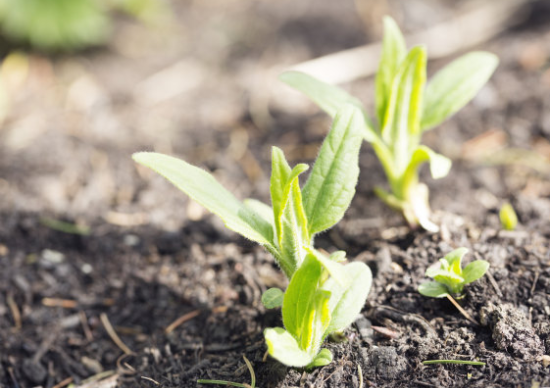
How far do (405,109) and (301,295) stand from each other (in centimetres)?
92

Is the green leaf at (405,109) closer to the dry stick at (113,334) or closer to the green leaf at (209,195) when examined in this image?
the green leaf at (209,195)

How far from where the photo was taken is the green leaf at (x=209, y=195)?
5.05 feet

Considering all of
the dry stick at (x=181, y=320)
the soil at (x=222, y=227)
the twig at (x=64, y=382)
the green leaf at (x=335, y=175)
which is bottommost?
the twig at (x=64, y=382)

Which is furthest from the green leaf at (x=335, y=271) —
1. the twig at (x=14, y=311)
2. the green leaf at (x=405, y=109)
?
the twig at (x=14, y=311)

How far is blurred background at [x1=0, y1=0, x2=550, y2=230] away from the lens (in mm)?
2783

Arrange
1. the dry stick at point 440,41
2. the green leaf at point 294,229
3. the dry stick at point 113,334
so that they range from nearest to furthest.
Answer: the green leaf at point 294,229 < the dry stick at point 113,334 < the dry stick at point 440,41

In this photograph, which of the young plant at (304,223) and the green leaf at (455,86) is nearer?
the young plant at (304,223)

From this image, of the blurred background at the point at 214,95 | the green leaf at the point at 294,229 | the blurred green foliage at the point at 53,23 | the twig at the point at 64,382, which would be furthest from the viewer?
the blurred green foliage at the point at 53,23

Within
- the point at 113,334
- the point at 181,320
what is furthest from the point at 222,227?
the point at 113,334

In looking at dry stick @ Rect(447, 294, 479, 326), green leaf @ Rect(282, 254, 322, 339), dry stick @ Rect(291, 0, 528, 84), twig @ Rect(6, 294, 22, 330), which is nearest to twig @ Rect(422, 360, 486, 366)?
dry stick @ Rect(447, 294, 479, 326)

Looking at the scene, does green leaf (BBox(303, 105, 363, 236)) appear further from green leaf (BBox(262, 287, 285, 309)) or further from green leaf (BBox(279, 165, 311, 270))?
green leaf (BBox(262, 287, 285, 309))

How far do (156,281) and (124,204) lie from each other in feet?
A: 2.06

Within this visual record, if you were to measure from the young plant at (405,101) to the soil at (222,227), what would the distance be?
0.67ft

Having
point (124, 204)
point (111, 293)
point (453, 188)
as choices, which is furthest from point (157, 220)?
point (453, 188)
